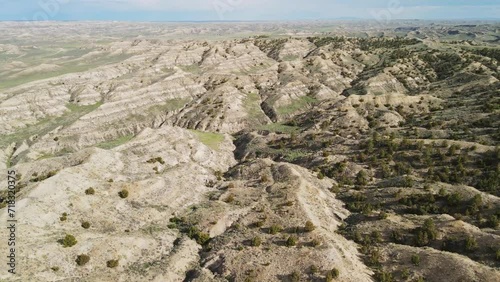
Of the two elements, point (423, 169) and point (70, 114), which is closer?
point (423, 169)

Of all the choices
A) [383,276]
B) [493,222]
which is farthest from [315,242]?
[493,222]

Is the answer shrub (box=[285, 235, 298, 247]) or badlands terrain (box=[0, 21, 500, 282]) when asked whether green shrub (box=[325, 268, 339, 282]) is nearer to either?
badlands terrain (box=[0, 21, 500, 282])

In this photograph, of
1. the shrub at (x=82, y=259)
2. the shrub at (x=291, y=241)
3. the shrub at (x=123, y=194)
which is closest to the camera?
the shrub at (x=82, y=259)

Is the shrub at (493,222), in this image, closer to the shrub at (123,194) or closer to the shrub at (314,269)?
the shrub at (314,269)

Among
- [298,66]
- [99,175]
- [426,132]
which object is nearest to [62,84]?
[298,66]

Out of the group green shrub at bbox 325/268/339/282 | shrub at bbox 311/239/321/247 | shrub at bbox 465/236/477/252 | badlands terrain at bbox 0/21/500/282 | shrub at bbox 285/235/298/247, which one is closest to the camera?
green shrub at bbox 325/268/339/282

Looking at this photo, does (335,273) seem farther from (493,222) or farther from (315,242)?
(493,222)

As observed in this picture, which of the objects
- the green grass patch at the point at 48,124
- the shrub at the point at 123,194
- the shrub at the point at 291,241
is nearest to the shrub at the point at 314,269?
the shrub at the point at 291,241

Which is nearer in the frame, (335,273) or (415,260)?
(335,273)

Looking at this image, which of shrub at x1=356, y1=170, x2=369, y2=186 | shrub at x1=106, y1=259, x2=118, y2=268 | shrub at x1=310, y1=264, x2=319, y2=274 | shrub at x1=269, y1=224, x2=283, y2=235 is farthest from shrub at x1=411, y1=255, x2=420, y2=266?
shrub at x1=106, y1=259, x2=118, y2=268

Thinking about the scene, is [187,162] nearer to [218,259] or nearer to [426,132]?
[218,259]

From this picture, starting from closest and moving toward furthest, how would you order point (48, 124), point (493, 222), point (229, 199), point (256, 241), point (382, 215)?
point (256, 241) < point (493, 222) < point (382, 215) < point (229, 199) < point (48, 124)
